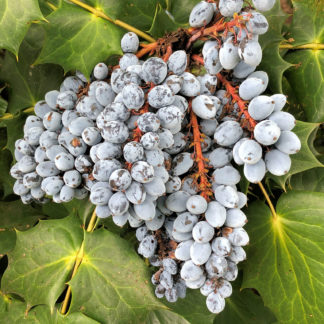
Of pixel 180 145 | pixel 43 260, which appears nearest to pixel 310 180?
pixel 180 145

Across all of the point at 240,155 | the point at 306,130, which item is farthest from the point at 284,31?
the point at 240,155

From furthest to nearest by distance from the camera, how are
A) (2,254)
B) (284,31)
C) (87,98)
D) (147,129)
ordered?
(2,254), (284,31), (87,98), (147,129)

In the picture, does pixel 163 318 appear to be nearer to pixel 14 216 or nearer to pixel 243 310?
pixel 243 310

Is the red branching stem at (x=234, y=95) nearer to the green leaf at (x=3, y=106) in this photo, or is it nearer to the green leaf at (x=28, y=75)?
the green leaf at (x=28, y=75)

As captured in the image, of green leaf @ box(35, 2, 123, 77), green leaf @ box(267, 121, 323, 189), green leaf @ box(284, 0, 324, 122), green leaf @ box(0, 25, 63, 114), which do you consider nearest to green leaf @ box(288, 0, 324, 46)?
green leaf @ box(284, 0, 324, 122)

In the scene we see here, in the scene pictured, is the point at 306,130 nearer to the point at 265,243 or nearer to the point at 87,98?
the point at 265,243

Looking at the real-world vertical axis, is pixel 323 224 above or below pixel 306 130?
below

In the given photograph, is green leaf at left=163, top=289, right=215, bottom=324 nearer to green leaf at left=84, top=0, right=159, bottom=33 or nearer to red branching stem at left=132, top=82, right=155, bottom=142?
red branching stem at left=132, top=82, right=155, bottom=142
